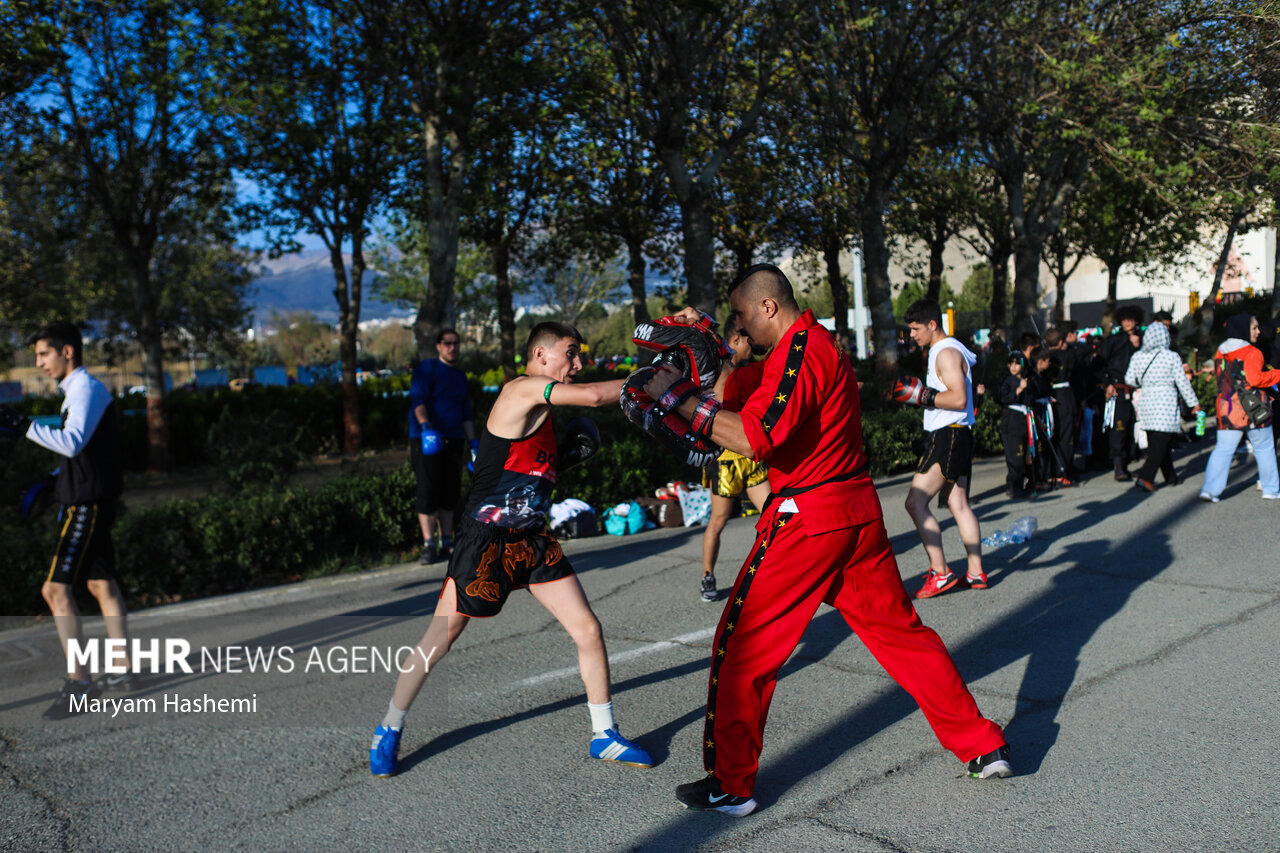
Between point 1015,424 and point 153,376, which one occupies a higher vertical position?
point 153,376

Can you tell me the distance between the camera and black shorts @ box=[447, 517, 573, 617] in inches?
153

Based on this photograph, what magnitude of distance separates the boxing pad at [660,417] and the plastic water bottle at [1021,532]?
5550 millimetres

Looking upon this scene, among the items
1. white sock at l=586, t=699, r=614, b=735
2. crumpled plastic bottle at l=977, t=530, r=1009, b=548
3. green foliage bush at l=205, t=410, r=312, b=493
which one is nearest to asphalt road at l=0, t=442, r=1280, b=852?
white sock at l=586, t=699, r=614, b=735

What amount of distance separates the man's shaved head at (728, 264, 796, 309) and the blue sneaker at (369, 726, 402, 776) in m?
2.24

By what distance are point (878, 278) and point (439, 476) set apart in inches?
396

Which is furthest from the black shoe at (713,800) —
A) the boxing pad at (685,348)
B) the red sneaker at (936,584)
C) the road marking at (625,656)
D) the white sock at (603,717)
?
the red sneaker at (936,584)

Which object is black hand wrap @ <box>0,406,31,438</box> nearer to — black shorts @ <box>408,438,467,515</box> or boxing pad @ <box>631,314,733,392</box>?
boxing pad @ <box>631,314,733,392</box>

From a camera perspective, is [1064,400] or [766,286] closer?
[766,286]

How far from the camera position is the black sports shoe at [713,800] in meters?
3.37

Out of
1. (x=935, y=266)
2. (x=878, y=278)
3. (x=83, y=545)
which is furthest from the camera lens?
(x=935, y=266)

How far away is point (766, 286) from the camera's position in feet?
11.5

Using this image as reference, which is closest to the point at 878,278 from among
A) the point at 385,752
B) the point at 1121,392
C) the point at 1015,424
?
the point at 1121,392

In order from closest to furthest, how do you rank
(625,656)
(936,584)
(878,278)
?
(625,656) < (936,584) < (878,278)

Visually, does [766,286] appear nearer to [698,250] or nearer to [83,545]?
[83,545]
